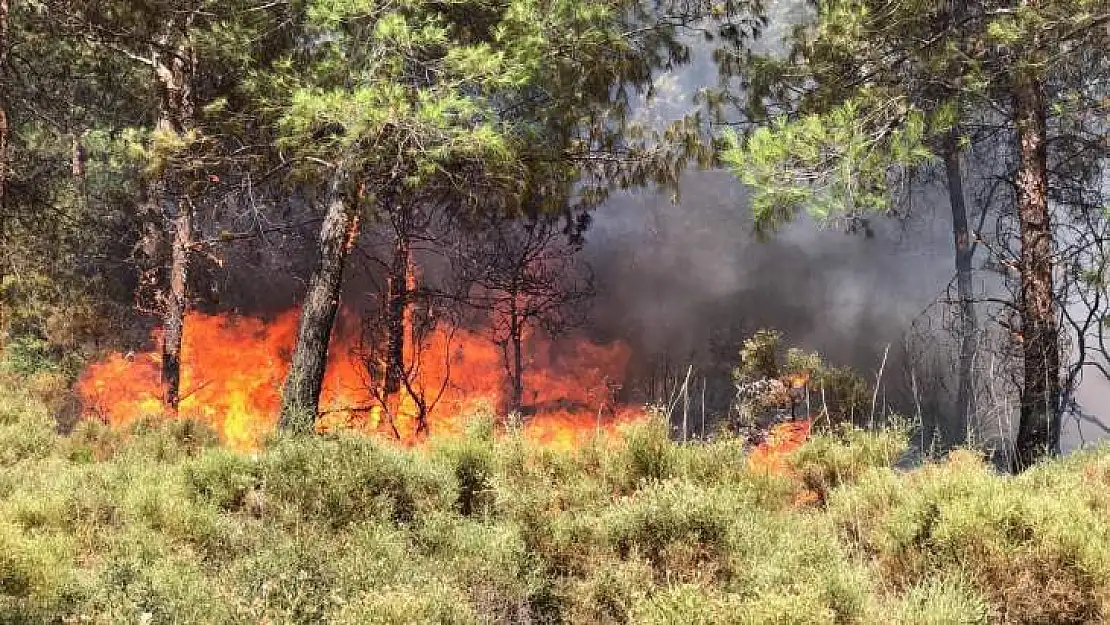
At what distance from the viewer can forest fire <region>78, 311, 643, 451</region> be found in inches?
574

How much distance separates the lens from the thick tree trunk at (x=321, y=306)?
24.9 ft

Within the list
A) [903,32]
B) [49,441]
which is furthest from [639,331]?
[49,441]

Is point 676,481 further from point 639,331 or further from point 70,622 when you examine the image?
point 639,331

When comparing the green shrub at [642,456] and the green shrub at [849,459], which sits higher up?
the green shrub at [642,456]

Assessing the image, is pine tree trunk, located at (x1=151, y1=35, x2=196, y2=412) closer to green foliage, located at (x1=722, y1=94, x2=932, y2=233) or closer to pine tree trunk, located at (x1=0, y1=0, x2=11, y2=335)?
pine tree trunk, located at (x1=0, y1=0, x2=11, y2=335)

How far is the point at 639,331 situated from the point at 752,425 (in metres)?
12.3

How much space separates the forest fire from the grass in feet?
25.7

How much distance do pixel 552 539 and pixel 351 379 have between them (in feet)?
50.2

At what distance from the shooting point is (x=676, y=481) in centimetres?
369

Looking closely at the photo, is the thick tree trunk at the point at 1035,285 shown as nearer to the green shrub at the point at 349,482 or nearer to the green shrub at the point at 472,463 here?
the green shrub at the point at 472,463

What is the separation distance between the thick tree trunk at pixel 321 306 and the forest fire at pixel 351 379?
4581 millimetres

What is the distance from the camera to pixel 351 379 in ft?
58.6

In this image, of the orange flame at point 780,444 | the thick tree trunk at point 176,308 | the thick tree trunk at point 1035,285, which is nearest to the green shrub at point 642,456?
the orange flame at point 780,444

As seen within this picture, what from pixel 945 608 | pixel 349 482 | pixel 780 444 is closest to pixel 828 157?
pixel 780 444
